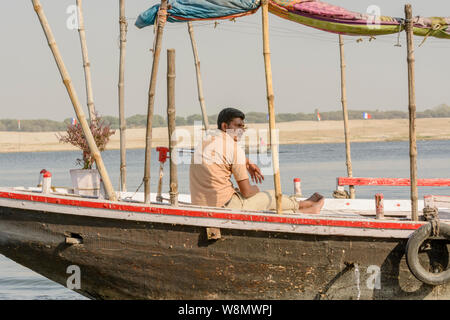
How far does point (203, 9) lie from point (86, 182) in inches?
90.0

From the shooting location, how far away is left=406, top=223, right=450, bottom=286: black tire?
6414 millimetres

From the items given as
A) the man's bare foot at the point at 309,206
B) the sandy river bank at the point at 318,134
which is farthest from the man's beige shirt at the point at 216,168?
the sandy river bank at the point at 318,134

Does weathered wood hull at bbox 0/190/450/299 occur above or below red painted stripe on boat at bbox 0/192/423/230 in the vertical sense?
below

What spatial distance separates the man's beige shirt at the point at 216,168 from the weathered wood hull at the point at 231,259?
0.55 m

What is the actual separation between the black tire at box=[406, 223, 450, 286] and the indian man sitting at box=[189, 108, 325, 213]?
4.00 feet

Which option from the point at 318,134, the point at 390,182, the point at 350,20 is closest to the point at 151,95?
the point at 350,20

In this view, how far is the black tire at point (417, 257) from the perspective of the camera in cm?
641

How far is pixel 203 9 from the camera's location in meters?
7.31

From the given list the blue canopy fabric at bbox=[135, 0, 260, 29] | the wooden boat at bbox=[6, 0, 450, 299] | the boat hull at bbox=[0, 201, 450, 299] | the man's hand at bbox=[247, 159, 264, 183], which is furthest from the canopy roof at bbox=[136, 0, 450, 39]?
the boat hull at bbox=[0, 201, 450, 299]

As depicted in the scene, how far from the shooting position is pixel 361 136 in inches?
3329
